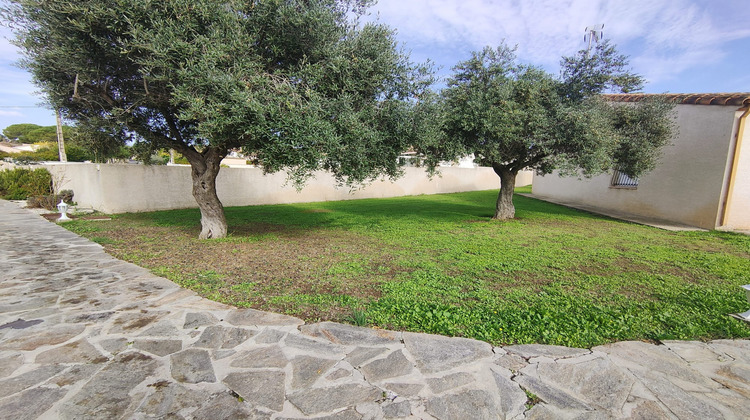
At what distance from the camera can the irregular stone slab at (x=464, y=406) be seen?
212 cm

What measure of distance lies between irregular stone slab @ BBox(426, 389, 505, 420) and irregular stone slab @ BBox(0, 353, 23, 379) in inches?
122

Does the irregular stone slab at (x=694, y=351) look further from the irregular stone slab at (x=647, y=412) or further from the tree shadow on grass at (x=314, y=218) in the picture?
the tree shadow on grass at (x=314, y=218)

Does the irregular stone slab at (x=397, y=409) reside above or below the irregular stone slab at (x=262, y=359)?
below

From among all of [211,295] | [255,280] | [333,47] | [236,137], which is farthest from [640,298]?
[236,137]

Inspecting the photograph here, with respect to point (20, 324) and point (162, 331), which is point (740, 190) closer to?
point (162, 331)

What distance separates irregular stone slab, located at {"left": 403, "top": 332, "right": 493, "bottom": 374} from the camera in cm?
265

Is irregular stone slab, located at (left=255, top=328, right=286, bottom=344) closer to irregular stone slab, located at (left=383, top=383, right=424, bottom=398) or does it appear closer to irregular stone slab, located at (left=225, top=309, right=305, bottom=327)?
irregular stone slab, located at (left=225, top=309, right=305, bottom=327)

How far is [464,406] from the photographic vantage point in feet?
7.22

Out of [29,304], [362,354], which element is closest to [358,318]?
[362,354]

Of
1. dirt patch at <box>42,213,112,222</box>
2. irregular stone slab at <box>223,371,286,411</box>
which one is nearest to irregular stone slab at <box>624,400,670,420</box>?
irregular stone slab at <box>223,371,286,411</box>

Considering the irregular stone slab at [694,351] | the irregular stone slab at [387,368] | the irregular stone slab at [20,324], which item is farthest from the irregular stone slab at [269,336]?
the irregular stone slab at [694,351]

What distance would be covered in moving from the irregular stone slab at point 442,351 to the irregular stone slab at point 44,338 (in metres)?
3.08

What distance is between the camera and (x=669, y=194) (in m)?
10.7

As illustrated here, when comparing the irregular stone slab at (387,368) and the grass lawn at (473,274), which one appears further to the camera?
the grass lawn at (473,274)
